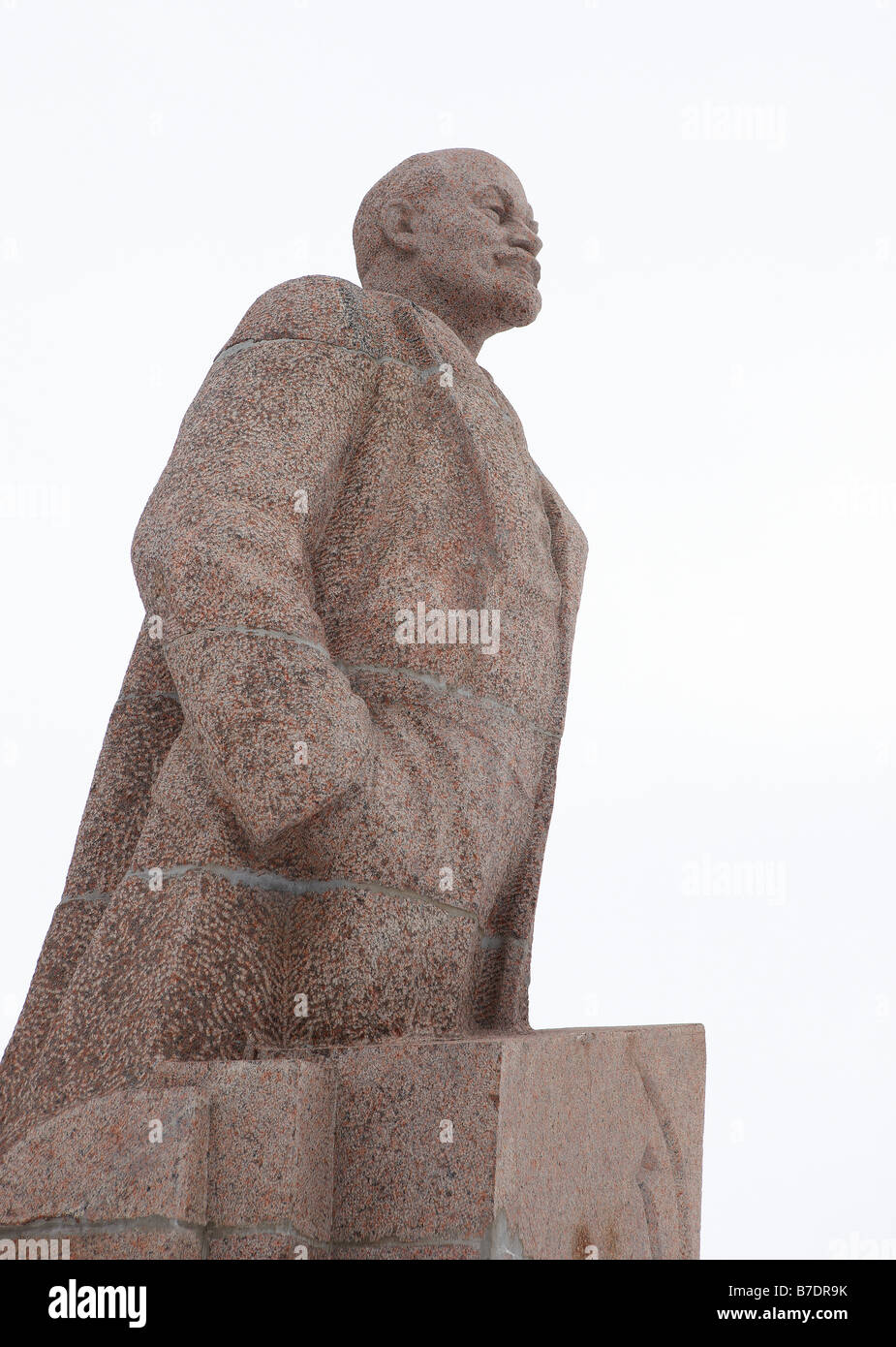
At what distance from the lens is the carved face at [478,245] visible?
5.45 metres


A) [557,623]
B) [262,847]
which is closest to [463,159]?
[557,623]

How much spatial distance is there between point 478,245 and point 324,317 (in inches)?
29.3

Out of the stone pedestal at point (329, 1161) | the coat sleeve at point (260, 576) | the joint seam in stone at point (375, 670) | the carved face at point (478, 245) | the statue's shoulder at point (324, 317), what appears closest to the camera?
the stone pedestal at point (329, 1161)

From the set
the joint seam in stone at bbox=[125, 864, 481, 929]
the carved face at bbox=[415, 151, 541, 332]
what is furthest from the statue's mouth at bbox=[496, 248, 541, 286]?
the joint seam in stone at bbox=[125, 864, 481, 929]

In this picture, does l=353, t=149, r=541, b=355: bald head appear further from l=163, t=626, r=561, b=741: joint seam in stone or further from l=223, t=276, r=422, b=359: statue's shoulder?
l=163, t=626, r=561, b=741: joint seam in stone

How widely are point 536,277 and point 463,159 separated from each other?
44 cm

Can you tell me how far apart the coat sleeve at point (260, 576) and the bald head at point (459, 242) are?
0.67m

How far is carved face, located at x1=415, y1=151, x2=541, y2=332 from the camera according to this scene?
5.45m

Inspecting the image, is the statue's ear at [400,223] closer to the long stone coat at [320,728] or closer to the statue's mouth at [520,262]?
the statue's mouth at [520,262]

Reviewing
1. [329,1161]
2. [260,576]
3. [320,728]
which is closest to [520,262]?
[260,576]

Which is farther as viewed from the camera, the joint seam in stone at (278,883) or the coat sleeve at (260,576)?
the joint seam in stone at (278,883)

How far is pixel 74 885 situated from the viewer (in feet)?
15.7

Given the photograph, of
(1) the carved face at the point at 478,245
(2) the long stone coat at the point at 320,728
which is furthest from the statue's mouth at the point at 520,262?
(2) the long stone coat at the point at 320,728

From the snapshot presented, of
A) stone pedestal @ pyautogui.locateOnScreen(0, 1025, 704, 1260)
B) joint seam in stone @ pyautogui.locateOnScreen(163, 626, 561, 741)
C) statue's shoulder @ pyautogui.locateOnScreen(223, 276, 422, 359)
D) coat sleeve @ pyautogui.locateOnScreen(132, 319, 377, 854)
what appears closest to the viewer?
stone pedestal @ pyautogui.locateOnScreen(0, 1025, 704, 1260)
